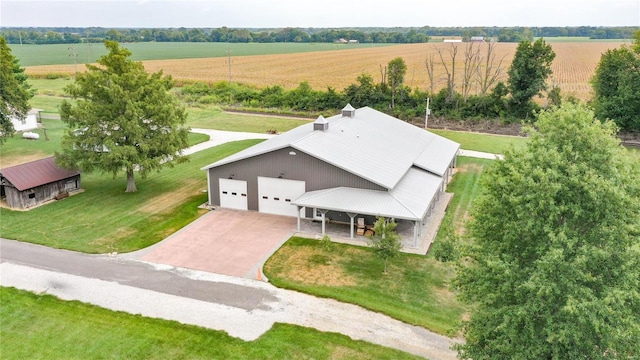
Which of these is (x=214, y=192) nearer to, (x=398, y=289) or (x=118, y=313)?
(x=118, y=313)

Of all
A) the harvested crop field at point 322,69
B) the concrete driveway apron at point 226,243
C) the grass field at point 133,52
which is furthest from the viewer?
the grass field at point 133,52

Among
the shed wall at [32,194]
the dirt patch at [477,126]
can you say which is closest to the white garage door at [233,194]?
the shed wall at [32,194]

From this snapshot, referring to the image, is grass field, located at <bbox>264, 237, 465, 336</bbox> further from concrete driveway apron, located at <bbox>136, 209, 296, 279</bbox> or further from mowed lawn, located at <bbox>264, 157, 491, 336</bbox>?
concrete driveway apron, located at <bbox>136, 209, 296, 279</bbox>

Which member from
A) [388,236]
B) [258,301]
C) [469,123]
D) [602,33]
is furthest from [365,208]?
[602,33]

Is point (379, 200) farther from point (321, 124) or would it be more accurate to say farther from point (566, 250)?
point (566, 250)

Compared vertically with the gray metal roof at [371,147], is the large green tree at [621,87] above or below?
above

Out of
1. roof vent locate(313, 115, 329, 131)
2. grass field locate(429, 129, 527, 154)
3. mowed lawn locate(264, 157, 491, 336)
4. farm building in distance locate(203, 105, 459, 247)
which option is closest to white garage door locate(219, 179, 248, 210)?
farm building in distance locate(203, 105, 459, 247)

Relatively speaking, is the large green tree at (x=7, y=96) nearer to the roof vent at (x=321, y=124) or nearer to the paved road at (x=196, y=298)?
the paved road at (x=196, y=298)
